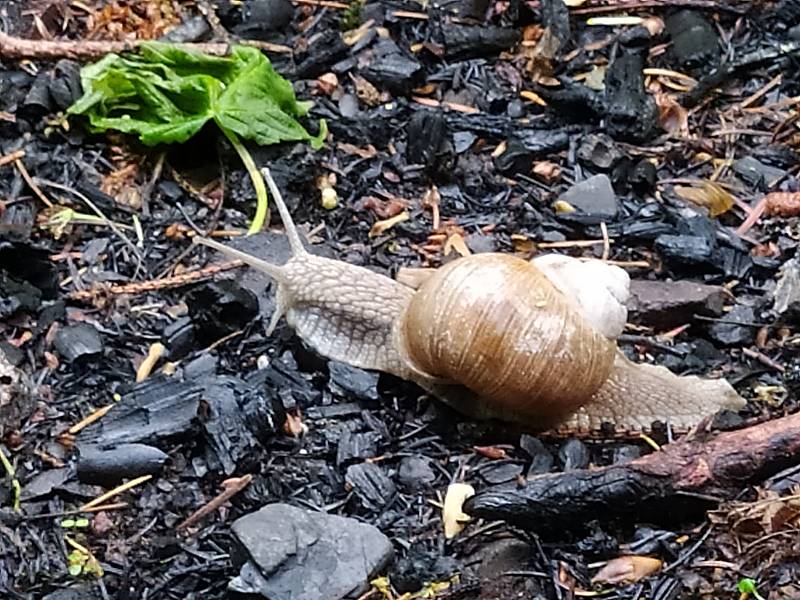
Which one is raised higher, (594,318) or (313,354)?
(594,318)

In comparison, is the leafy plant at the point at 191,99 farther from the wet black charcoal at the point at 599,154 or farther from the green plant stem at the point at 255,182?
the wet black charcoal at the point at 599,154

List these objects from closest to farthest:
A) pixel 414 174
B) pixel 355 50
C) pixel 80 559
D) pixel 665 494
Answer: pixel 665 494
pixel 80 559
pixel 414 174
pixel 355 50

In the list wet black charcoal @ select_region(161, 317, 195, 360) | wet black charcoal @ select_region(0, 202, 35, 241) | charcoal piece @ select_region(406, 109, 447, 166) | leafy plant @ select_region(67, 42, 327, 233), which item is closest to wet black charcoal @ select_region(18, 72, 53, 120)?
leafy plant @ select_region(67, 42, 327, 233)

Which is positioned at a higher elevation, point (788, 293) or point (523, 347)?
point (523, 347)

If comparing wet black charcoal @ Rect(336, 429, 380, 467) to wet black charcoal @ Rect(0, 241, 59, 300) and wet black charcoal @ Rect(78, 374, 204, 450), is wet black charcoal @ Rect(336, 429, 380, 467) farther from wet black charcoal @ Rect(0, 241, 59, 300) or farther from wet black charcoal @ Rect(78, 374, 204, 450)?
wet black charcoal @ Rect(0, 241, 59, 300)

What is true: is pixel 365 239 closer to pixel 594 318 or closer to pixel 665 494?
pixel 594 318

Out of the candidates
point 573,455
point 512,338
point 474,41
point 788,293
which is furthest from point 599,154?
point 573,455

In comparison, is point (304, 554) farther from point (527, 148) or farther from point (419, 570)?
point (527, 148)

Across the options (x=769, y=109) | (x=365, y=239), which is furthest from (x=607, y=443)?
(x=769, y=109)
